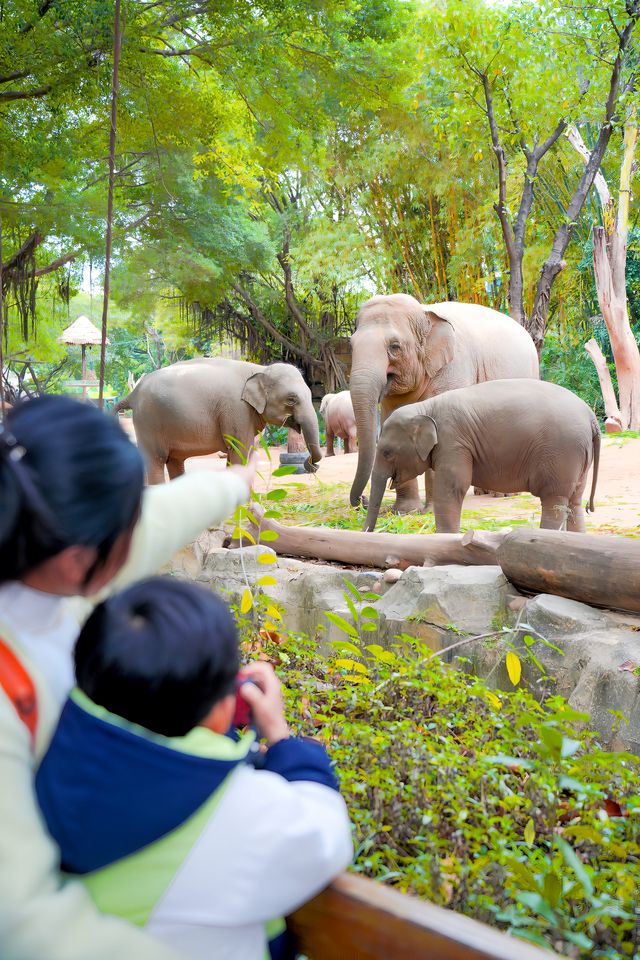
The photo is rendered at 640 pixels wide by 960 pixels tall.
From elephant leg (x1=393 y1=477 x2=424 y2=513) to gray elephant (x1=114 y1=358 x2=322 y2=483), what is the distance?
1.07 m

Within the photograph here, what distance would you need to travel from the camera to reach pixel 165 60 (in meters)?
8.51

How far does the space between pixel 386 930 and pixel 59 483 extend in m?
0.72

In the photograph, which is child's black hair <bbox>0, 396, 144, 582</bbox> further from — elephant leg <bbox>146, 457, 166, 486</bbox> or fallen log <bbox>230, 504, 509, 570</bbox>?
elephant leg <bbox>146, 457, 166, 486</bbox>

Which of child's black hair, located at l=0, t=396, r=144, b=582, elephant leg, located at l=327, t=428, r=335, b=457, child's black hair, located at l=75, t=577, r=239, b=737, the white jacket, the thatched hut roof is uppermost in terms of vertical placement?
the thatched hut roof

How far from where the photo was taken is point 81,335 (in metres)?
19.4

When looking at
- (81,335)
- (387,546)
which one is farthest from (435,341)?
(81,335)

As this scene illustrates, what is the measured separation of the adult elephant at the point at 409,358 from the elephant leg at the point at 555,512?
176cm

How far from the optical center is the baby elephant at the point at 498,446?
4949 millimetres

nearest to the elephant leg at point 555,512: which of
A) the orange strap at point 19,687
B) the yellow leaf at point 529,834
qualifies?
the yellow leaf at point 529,834

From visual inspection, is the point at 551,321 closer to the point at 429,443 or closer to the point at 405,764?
the point at 429,443

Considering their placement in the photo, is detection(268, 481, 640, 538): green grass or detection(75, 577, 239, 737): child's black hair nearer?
detection(75, 577, 239, 737): child's black hair

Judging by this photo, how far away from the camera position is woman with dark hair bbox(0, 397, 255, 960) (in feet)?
3.05

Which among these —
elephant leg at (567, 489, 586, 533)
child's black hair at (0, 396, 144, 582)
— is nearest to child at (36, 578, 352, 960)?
child's black hair at (0, 396, 144, 582)

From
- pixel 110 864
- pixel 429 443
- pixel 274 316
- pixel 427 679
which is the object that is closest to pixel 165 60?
pixel 429 443
